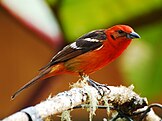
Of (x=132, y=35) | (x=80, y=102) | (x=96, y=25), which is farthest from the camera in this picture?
(x=96, y=25)

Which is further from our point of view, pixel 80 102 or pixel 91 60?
pixel 91 60

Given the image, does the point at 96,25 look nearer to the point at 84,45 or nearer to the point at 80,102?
the point at 84,45

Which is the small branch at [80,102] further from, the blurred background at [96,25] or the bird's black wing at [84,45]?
the blurred background at [96,25]

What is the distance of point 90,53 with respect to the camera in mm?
2086

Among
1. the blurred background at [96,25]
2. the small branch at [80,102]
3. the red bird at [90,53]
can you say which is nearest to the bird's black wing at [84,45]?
the red bird at [90,53]

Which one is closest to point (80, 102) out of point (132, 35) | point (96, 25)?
point (132, 35)

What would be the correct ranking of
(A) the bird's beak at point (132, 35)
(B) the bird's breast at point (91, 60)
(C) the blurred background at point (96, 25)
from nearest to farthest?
1. (A) the bird's beak at point (132, 35)
2. (B) the bird's breast at point (91, 60)
3. (C) the blurred background at point (96, 25)

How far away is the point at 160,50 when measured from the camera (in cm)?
282

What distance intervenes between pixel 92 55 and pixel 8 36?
2.09m

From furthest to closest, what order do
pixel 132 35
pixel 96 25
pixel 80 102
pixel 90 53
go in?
pixel 96 25 < pixel 90 53 < pixel 132 35 < pixel 80 102

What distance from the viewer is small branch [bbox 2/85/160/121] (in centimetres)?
118

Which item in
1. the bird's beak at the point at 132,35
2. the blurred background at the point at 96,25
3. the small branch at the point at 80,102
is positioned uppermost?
the blurred background at the point at 96,25

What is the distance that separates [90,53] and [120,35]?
5.7 inches

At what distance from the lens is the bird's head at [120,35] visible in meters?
1.95
